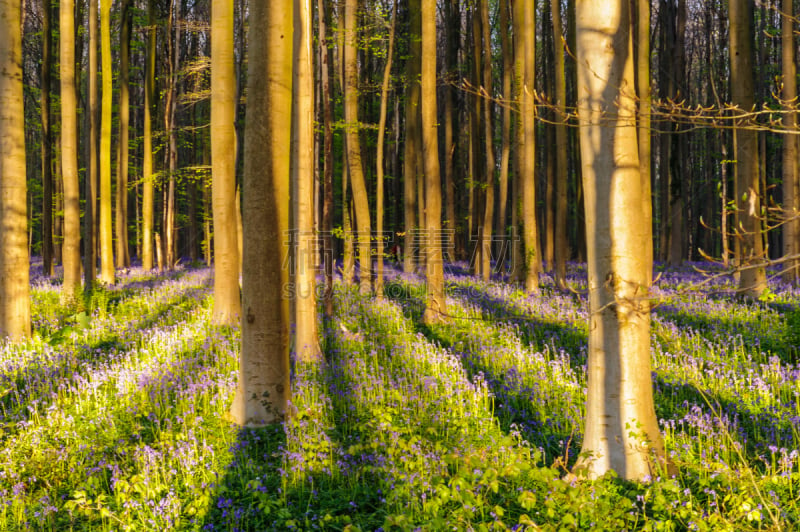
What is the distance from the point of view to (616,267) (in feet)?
15.1

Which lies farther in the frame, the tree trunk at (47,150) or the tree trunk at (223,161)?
the tree trunk at (47,150)

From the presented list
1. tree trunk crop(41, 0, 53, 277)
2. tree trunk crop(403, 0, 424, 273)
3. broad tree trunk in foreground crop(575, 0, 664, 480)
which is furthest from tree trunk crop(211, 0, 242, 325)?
tree trunk crop(41, 0, 53, 277)

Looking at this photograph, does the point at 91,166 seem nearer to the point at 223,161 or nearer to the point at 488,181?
the point at 223,161

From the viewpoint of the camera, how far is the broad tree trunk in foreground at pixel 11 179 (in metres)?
9.31

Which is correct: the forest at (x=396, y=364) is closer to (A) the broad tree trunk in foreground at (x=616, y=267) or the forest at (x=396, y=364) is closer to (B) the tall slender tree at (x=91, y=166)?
(A) the broad tree trunk in foreground at (x=616, y=267)

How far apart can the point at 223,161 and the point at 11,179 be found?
133 inches

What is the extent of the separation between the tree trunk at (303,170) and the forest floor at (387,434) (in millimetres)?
1019

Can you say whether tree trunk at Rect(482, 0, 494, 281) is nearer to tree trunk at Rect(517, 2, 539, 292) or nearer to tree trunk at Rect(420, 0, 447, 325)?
tree trunk at Rect(517, 2, 539, 292)

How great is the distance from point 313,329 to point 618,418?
17.8 feet

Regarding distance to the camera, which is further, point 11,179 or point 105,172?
point 105,172

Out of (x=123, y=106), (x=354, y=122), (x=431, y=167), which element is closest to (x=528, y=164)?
(x=431, y=167)

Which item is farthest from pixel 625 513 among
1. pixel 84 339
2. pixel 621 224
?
pixel 84 339

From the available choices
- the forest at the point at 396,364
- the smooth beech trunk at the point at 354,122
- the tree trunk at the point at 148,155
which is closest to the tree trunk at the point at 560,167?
the forest at the point at 396,364

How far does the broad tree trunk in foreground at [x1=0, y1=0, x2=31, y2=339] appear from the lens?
931cm
